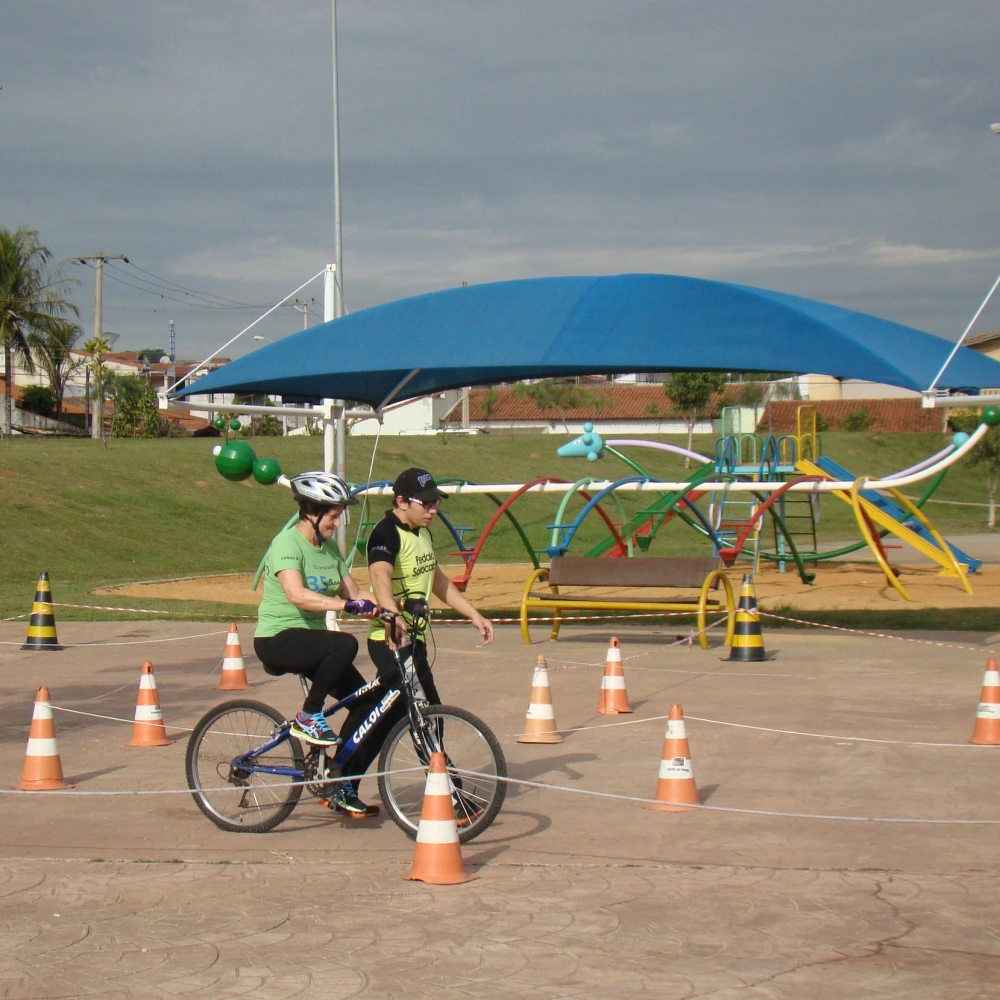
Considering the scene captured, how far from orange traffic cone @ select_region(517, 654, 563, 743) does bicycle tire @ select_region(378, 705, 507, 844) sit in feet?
7.65

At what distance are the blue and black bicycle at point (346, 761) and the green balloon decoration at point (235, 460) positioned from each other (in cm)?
1177

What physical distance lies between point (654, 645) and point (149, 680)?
22.7 feet

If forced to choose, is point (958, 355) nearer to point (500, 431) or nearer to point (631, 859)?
point (631, 859)

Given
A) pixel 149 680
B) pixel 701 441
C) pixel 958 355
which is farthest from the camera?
pixel 701 441

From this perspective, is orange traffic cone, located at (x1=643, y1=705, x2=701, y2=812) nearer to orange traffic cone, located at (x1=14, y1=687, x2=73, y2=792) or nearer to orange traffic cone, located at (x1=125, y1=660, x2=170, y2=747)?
orange traffic cone, located at (x1=14, y1=687, x2=73, y2=792)

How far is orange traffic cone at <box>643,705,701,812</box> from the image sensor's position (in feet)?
22.8

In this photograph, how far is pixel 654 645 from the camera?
14.5 m

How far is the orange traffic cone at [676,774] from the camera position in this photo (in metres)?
6.96

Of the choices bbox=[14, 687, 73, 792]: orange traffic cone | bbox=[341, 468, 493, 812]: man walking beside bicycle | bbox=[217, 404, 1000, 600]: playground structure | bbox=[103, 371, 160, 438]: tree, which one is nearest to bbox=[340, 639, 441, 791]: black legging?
bbox=[341, 468, 493, 812]: man walking beside bicycle

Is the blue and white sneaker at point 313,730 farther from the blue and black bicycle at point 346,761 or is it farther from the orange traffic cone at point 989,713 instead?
the orange traffic cone at point 989,713

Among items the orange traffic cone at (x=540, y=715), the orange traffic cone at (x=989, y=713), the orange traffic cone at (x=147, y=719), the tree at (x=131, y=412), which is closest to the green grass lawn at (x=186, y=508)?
the orange traffic cone at (x=147, y=719)

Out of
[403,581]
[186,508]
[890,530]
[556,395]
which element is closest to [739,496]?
[890,530]

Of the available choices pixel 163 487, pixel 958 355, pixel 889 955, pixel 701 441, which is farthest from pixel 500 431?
pixel 889 955

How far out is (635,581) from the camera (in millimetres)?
14609
